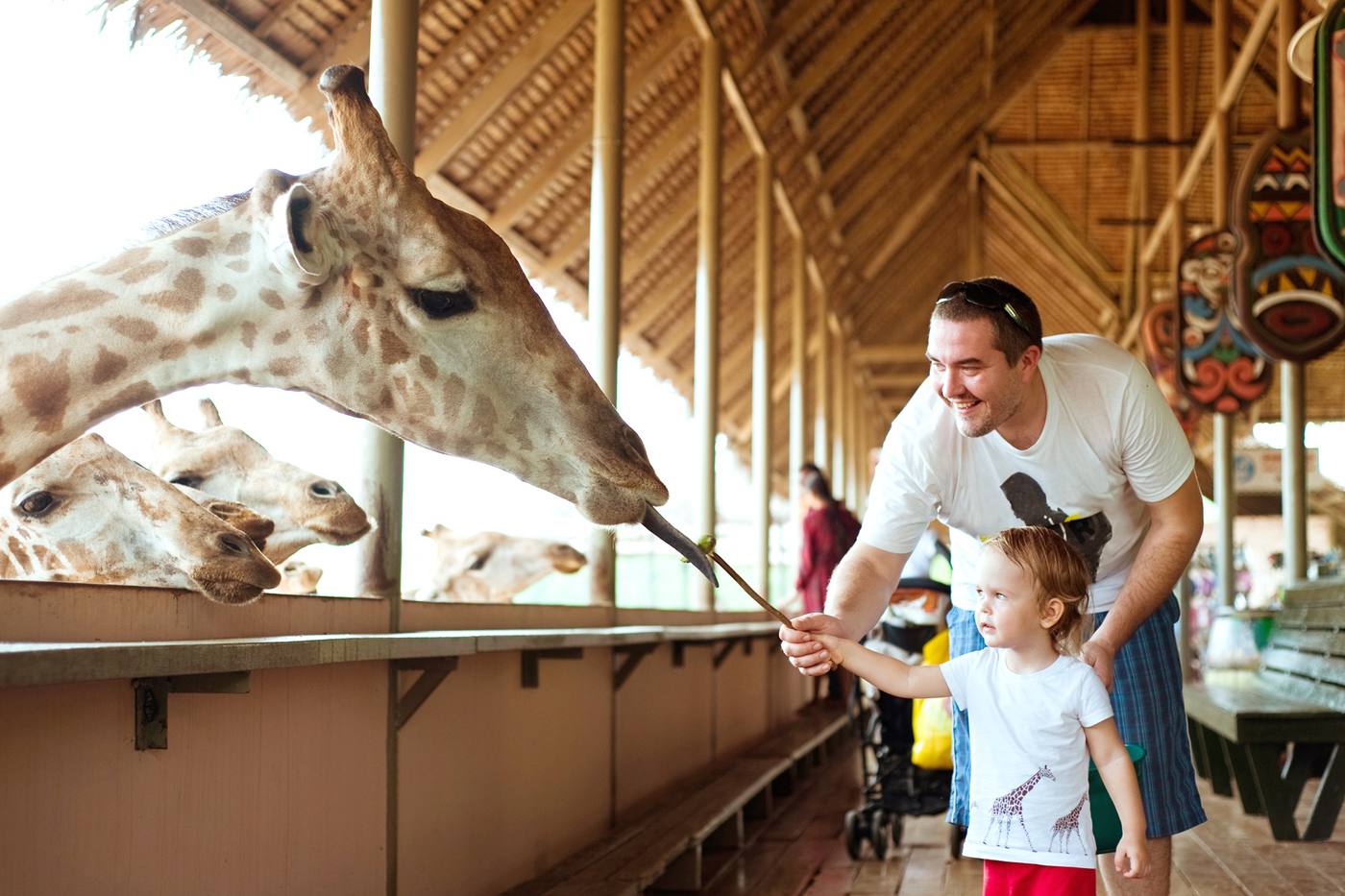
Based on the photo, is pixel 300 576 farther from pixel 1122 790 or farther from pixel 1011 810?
→ pixel 1122 790

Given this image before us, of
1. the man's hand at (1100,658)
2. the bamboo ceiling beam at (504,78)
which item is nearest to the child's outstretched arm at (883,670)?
the man's hand at (1100,658)

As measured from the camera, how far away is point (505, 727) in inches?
161

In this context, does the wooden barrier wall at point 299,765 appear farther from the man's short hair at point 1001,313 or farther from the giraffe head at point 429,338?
the man's short hair at point 1001,313

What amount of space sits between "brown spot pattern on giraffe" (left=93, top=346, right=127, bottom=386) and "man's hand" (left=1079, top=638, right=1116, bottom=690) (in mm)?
1513

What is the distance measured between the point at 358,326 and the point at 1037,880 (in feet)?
4.38

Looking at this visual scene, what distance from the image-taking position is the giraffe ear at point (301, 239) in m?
2.04

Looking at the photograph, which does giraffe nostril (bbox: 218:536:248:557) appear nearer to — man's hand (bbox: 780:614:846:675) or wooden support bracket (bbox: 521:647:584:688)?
man's hand (bbox: 780:614:846:675)

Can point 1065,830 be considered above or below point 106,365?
below

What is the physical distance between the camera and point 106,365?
6.84 feet

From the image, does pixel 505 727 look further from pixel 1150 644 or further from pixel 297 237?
pixel 297 237

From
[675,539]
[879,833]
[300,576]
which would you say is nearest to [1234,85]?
[879,833]

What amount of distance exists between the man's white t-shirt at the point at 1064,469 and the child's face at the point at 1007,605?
0.77ft

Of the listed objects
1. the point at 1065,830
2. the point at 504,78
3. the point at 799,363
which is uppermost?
the point at 504,78

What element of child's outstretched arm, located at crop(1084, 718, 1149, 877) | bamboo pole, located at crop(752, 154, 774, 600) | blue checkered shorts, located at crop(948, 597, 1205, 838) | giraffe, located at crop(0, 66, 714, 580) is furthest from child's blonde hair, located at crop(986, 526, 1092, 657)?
bamboo pole, located at crop(752, 154, 774, 600)
